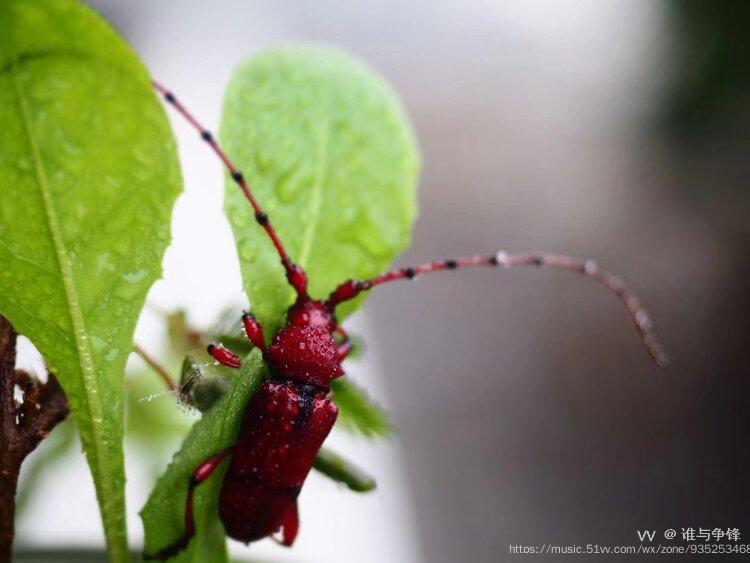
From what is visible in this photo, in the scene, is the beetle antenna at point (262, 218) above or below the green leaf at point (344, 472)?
above

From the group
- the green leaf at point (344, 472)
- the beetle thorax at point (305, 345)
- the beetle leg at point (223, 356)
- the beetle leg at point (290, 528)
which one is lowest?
the beetle leg at point (290, 528)

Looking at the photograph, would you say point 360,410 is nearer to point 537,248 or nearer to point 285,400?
point 285,400

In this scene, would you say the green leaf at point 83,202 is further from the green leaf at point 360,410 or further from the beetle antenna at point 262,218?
the green leaf at point 360,410

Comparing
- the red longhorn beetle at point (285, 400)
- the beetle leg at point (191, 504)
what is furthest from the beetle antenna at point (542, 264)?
the beetle leg at point (191, 504)

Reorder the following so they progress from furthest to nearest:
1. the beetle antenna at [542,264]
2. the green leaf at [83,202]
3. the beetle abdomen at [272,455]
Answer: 1. the beetle antenna at [542,264]
2. the beetle abdomen at [272,455]
3. the green leaf at [83,202]

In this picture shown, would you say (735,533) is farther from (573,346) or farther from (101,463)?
(101,463)

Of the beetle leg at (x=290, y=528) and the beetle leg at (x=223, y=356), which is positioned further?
the beetle leg at (x=290, y=528)

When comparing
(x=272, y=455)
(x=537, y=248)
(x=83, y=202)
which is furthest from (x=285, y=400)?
(x=537, y=248)
